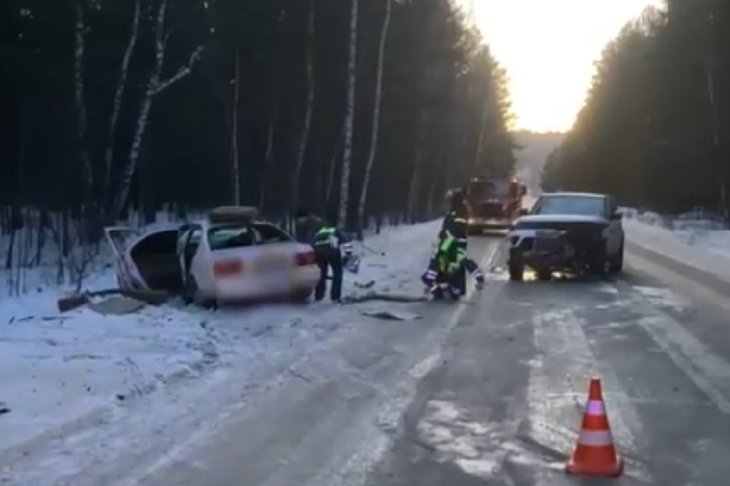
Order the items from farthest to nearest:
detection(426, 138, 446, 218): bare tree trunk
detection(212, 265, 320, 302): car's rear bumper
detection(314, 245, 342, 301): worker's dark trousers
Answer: detection(426, 138, 446, 218): bare tree trunk
detection(314, 245, 342, 301): worker's dark trousers
detection(212, 265, 320, 302): car's rear bumper

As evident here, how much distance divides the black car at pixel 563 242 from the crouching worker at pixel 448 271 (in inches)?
187

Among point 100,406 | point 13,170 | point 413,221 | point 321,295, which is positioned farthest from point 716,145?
point 100,406

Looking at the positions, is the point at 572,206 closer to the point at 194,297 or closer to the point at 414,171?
the point at 194,297

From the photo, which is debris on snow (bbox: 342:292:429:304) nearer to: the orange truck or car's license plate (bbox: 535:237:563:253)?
car's license plate (bbox: 535:237:563:253)

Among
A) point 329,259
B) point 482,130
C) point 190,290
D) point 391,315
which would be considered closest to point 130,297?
point 190,290

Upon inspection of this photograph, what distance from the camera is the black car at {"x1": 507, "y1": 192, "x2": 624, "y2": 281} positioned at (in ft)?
93.9

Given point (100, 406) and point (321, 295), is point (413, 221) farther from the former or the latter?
point (100, 406)

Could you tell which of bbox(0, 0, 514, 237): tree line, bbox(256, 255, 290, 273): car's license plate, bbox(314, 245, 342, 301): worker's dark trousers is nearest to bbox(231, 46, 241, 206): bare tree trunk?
bbox(0, 0, 514, 237): tree line

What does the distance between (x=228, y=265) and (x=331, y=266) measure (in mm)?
2933

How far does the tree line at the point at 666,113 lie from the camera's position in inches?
2475

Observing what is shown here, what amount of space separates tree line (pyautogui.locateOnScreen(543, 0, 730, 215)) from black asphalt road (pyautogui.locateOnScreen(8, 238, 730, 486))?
145ft

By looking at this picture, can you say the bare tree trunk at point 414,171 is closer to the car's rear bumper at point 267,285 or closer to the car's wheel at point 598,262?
the car's wheel at point 598,262

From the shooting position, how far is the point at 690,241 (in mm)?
50688

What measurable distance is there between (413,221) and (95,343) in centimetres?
5799
